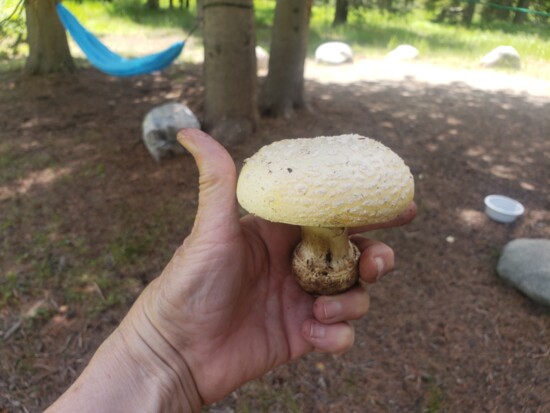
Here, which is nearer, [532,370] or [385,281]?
[532,370]

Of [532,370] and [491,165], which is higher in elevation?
[491,165]

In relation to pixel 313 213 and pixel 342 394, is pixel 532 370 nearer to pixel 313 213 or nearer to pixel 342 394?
pixel 342 394

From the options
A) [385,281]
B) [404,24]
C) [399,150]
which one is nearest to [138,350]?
[385,281]

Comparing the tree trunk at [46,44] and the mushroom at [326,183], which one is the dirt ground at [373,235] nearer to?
the tree trunk at [46,44]

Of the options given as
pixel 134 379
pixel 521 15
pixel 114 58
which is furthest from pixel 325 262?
pixel 521 15

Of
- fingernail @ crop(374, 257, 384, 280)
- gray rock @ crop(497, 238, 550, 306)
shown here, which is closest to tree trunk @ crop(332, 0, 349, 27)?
gray rock @ crop(497, 238, 550, 306)

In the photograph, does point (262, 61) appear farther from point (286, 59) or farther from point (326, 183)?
point (326, 183)

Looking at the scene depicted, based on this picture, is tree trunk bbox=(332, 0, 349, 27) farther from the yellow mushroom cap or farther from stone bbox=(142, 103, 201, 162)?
the yellow mushroom cap
